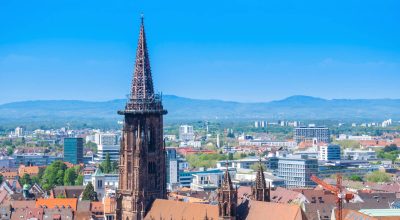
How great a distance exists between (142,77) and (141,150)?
8292 mm

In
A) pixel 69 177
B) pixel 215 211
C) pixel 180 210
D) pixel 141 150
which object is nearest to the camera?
pixel 215 211

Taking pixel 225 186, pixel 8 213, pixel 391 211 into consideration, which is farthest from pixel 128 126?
pixel 8 213

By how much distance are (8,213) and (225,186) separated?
59.0 metres

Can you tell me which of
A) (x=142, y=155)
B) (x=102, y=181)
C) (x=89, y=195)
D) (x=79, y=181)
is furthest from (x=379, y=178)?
(x=142, y=155)

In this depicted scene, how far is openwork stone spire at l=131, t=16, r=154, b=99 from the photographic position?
3602 inches

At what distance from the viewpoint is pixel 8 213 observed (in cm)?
12419

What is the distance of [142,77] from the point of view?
9175cm

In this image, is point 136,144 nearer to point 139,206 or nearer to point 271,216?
point 139,206

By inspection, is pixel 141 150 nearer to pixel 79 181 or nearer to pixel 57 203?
pixel 57 203

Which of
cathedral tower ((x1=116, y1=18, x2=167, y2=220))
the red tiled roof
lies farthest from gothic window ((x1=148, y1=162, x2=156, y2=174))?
the red tiled roof

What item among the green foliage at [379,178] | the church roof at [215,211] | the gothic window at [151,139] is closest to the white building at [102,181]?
the green foliage at [379,178]

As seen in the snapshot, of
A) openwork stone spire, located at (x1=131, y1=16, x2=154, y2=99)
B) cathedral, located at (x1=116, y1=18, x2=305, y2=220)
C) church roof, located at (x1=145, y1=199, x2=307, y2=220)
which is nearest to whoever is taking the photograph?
church roof, located at (x1=145, y1=199, x2=307, y2=220)

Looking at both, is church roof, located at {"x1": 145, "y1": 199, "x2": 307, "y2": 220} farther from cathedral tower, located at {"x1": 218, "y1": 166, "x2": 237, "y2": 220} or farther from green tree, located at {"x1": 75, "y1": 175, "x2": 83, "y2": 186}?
green tree, located at {"x1": 75, "y1": 175, "x2": 83, "y2": 186}

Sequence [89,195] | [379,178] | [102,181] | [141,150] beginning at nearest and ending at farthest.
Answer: [141,150]
[89,195]
[102,181]
[379,178]
